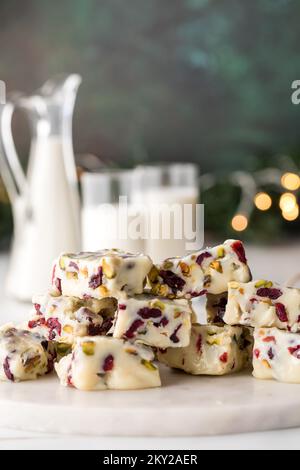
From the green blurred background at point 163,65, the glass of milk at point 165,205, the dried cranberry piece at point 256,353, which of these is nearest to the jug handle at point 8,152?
the glass of milk at point 165,205

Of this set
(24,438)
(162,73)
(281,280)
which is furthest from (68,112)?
(162,73)

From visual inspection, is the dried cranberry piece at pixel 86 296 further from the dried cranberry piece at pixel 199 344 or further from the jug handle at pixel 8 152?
the jug handle at pixel 8 152

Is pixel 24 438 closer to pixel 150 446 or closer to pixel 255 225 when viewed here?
pixel 150 446

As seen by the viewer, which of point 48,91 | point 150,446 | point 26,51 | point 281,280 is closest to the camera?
point 150,446

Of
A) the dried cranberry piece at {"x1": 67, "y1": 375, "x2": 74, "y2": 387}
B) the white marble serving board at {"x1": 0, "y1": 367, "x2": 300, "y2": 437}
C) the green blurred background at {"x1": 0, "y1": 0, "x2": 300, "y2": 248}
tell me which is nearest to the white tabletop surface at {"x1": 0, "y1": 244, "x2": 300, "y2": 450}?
the white marble serving board at {"x1": 0, "y1": 367, "x2": 300, "y2": 437}

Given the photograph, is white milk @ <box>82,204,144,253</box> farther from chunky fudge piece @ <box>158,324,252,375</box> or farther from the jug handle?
chunky fudge piece @ <box>158,324,252,375</box>

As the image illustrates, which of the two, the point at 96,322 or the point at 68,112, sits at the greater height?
the point at 68,112
